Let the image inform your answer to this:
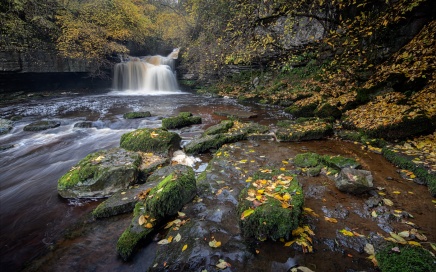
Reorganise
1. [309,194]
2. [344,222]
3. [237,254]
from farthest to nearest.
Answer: [309,194], [344,222], [237,254]

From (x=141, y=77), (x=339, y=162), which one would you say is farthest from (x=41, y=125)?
(x=141, y=77)

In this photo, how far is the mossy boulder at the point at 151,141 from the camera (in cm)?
594

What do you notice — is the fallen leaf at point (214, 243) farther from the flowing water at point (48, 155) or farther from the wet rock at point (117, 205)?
the flowing water at point (48, 155)

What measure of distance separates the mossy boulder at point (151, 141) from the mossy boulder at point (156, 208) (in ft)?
7.92

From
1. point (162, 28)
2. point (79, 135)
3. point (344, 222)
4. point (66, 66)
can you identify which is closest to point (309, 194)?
point (344, 222)

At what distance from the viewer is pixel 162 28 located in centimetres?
2853

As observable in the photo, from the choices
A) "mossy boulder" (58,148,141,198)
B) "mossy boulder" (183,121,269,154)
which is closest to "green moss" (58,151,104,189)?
"mossy boulder" (58,148,141,198)

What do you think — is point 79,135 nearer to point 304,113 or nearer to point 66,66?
point 304,113

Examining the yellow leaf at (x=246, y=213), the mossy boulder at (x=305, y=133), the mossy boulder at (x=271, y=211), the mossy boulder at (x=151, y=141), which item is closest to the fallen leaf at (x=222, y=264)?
the mossy boulder at (x=271, y=211)

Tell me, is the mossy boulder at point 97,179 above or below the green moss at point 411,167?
below

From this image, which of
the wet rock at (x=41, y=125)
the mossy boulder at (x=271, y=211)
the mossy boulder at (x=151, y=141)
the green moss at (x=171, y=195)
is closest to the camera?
the mossy boulder at (x=271, y=211)

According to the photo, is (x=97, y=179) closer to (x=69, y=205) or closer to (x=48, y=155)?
(x=69, y=205)

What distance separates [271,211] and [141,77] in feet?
70.2

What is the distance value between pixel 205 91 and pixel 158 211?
1706 cm
